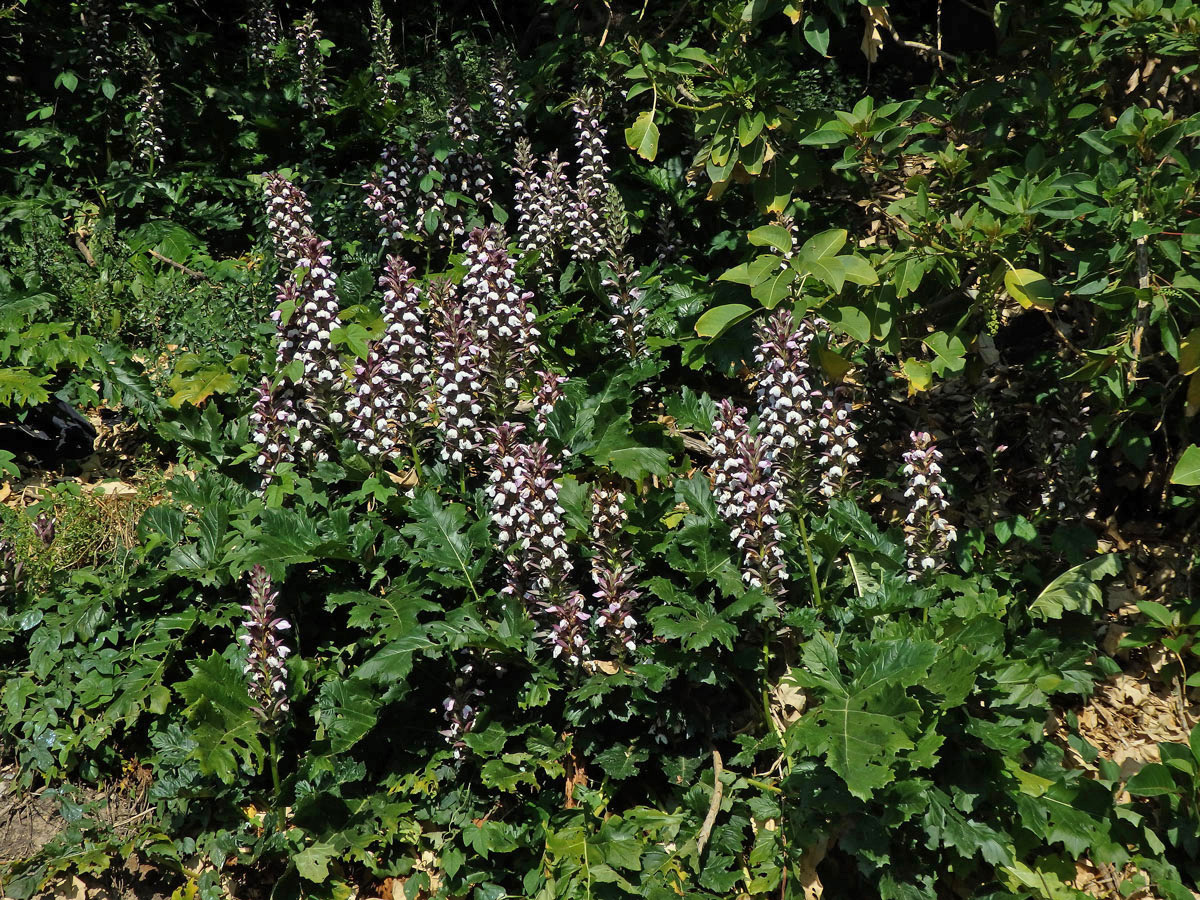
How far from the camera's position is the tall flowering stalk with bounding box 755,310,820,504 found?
4039mm

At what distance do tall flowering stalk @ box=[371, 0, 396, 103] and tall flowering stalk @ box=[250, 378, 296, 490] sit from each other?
276 centimetres

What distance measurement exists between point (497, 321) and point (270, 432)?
1.16 m

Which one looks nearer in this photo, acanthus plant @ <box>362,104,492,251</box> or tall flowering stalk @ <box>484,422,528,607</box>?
tall flowering stalk @ <box>484,422,528,607</box>

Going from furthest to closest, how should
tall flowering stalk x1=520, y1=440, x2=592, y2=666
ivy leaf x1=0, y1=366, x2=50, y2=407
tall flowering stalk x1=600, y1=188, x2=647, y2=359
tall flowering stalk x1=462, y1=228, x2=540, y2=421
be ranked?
tall flowering stalk x1=600, y1=188, x2=647, y2=359
ivy leaf x1=0, y1=366, x2=50, y2=407
tall flowering stalk x1=462, y1=228, x2=540, y2=421
tall flowering stalk x1=520, y1=440, x2=592, y2=666

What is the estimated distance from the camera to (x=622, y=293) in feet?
17.2

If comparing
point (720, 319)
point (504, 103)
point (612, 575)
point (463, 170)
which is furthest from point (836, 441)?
point (504, 103)

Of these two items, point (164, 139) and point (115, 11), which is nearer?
point (164, 139)

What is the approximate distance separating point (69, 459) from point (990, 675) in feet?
15.0

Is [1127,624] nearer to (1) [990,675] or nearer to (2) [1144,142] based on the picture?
(1) [990,675]

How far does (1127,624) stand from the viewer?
4352mm

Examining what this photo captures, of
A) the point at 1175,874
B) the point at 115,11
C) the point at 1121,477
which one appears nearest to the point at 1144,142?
the point at 1121,477

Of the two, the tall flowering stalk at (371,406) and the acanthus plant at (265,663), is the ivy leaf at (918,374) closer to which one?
the tall flowering stalk at (371,406)

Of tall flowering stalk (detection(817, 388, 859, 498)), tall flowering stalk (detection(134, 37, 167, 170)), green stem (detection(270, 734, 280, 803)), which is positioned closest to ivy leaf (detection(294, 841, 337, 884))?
green stem (detection(270, 734, 280, 803))

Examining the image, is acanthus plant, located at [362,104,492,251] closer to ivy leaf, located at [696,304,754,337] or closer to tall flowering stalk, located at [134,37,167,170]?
tall flowering stalk, located at [134,37,167,170]
